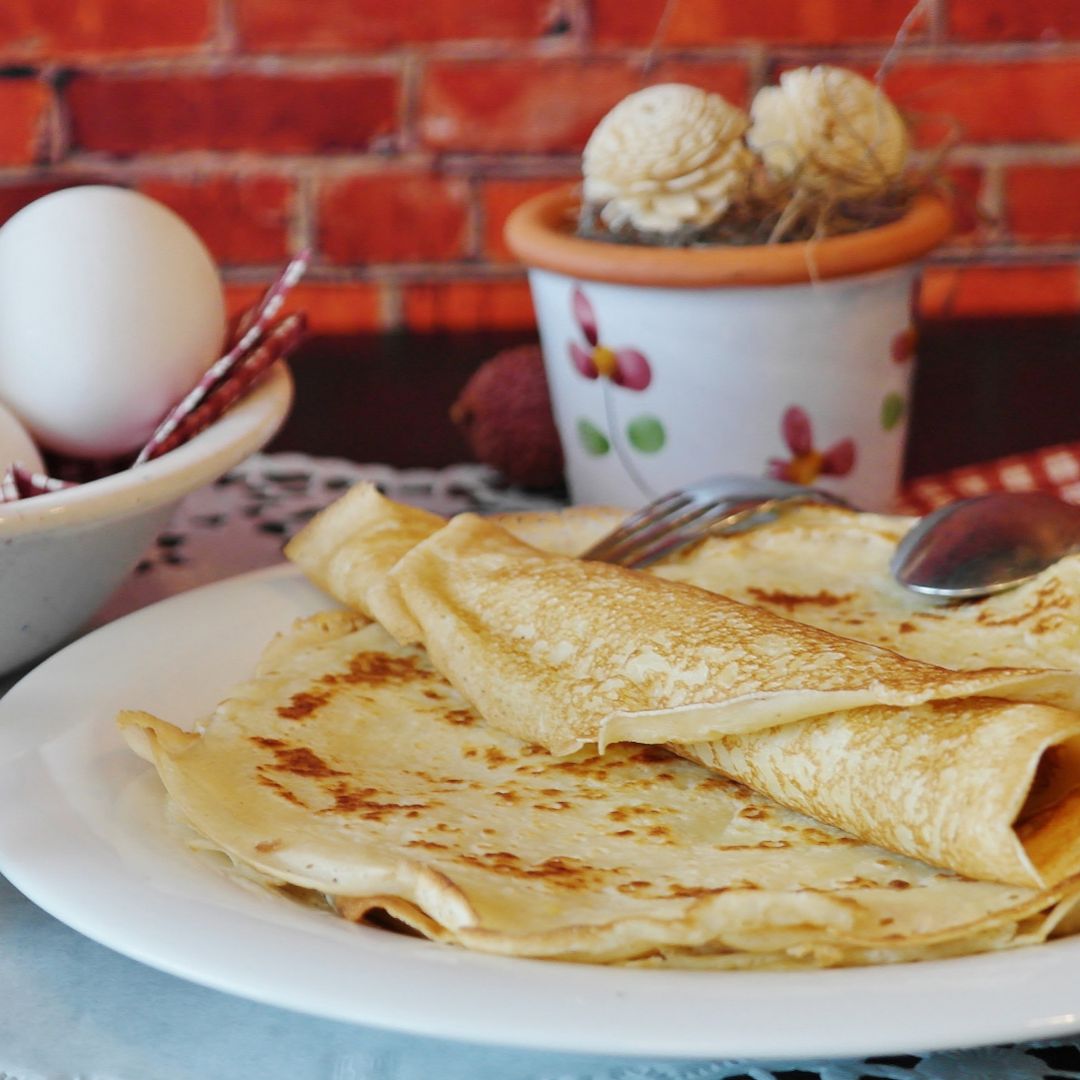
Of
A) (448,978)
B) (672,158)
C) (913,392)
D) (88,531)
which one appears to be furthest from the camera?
(913,392)

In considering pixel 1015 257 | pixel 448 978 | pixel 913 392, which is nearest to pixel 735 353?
pixel 913 392

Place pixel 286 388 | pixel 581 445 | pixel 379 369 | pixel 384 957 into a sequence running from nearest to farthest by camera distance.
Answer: pixel 384 957 < pixel 286 388 < pixel 581 445 < pixel 379 369

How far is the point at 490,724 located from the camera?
0.77 meters

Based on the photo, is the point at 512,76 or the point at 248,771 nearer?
the point at 248,771

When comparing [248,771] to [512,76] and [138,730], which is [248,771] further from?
[512,76]

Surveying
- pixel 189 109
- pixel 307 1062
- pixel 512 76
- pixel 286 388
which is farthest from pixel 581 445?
pixel 189 109

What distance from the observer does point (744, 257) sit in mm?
1066

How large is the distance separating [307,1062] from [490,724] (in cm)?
23

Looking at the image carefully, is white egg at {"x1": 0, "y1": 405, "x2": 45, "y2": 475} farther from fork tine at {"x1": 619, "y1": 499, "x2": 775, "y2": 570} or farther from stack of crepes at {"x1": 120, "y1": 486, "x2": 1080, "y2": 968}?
fork tine at {"x1": 619, "y1": 499, "x2": 775, "y2": 570}

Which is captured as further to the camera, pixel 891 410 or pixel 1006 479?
pixel 1006 479

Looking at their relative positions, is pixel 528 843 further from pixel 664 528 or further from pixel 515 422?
pixel 515 422

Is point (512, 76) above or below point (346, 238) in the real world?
above

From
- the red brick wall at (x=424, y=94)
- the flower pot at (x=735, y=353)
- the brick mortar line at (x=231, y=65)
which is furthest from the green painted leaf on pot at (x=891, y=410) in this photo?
the brick mortar line at (x=231, y=65)

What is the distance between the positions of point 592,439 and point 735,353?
5.8 inches
